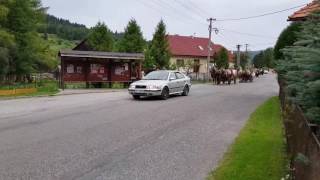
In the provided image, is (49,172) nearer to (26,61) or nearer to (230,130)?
(230,130)

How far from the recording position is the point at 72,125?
559 inches

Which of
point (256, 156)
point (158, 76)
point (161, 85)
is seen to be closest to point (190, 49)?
point (158, 76)

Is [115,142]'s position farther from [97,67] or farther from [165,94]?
[97,67]

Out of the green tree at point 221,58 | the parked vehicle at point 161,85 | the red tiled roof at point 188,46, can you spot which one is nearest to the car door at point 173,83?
the parked vehicle at point 161,85

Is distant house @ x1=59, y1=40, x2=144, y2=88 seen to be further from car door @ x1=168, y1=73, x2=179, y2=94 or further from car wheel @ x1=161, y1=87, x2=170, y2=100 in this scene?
car wheel @ x1=161, y1=87, x2=170, y2=100

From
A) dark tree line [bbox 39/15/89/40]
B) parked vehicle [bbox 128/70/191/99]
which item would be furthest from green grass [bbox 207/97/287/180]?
dark tree line [bbox 39/15/89/40]

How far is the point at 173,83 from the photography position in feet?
85.1

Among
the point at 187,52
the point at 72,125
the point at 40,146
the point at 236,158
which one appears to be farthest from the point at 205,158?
the point at 187,52

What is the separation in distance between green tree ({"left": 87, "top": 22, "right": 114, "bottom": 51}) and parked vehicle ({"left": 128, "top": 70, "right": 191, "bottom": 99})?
30379 millimetres

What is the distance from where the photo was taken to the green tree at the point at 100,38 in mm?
56938

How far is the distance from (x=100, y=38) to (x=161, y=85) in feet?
111

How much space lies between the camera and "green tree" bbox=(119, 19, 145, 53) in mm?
58594

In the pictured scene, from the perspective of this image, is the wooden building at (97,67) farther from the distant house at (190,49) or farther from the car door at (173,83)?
the distant house at (190,49)

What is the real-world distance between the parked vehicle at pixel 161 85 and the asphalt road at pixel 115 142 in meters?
5.28
